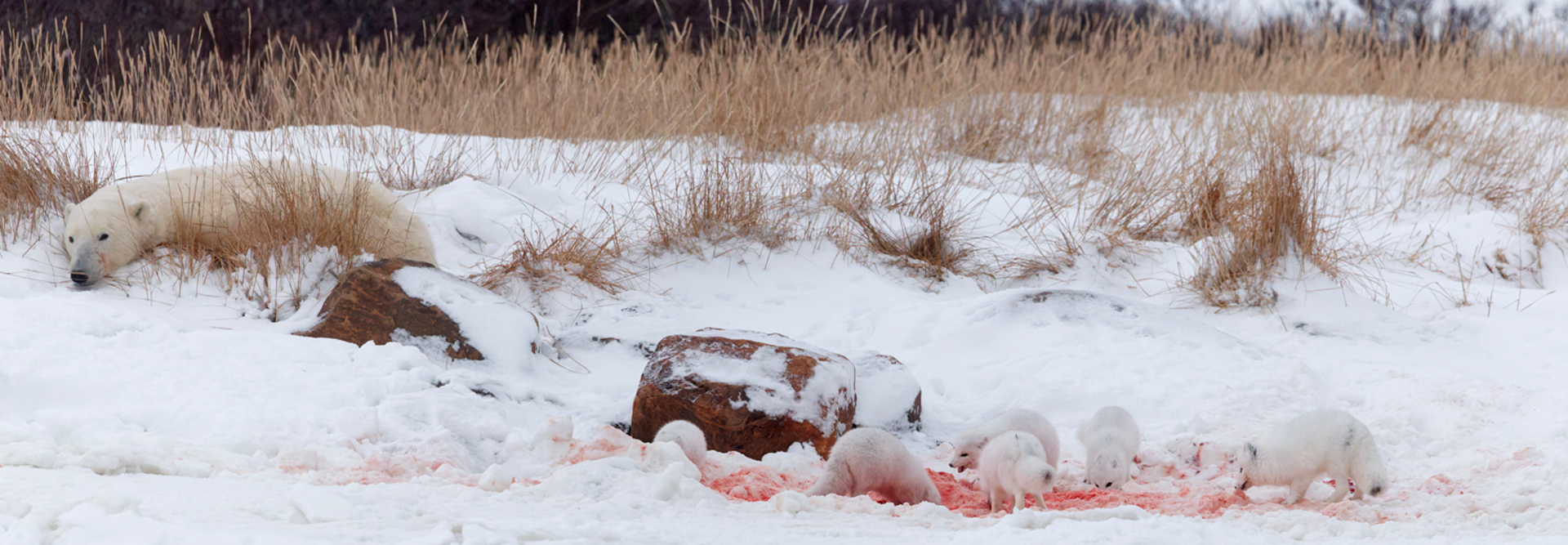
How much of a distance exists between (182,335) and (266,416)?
29.5 inches

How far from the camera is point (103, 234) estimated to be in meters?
3.82

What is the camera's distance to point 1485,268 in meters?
5.36

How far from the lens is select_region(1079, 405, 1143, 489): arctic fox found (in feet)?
8.78

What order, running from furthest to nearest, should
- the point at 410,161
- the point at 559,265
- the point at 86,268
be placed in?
1. the point at 410,161
2. the point at 559,265
3. the point at 86,268

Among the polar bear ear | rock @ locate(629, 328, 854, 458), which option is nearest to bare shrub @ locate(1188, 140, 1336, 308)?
rock @ locate(629, 328, 854, 458)

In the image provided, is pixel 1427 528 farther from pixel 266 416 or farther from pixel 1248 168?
pixel 1248 168

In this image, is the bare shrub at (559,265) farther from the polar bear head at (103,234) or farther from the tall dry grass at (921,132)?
the polar bear head at (103,234)

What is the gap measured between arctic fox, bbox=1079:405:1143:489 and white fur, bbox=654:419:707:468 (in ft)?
3.47

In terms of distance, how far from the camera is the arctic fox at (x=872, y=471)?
255 cm

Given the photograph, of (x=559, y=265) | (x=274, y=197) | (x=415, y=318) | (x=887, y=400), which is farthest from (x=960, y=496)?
(x=274, y=197)

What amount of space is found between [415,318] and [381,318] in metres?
0.11

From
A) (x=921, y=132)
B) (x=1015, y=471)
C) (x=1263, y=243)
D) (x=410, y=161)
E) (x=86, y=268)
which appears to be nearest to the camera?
(x=1015, y=471)

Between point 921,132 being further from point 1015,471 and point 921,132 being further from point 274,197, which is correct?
point 1015,471

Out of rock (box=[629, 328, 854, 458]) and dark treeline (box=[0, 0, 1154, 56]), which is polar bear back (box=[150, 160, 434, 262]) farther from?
dark treeline (box=[0, 0, 1154, 56])
